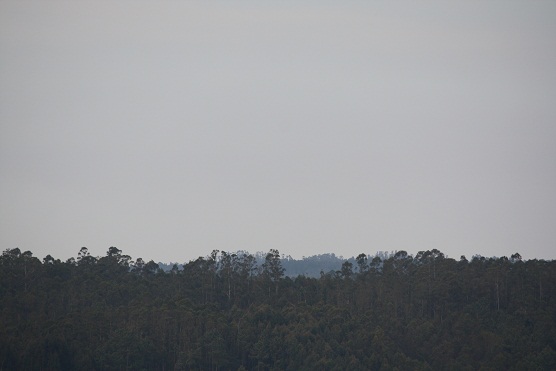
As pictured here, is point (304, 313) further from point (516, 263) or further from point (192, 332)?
point (516, 263)

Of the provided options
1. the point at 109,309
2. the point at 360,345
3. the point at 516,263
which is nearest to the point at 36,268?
the point at 109,309

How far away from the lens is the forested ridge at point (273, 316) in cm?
11262

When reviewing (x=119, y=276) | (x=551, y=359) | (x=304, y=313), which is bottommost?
(x=551, y=359)

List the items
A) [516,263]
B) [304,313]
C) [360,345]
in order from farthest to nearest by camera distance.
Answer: [516,263], [304,313], [360,345]

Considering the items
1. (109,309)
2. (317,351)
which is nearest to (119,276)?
(109,309)

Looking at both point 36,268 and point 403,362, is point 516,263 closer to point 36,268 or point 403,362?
point 403,362

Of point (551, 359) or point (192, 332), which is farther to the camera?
point (192, 332)

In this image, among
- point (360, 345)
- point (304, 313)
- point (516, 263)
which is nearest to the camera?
point (360, 345)

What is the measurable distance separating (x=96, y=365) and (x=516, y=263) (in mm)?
71482

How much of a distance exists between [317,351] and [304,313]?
38.9ft

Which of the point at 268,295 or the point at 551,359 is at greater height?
the point at 268,295

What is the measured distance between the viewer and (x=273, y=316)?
409 ft

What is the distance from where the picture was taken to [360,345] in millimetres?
118125

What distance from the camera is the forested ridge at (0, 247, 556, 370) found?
11262 centimetres
